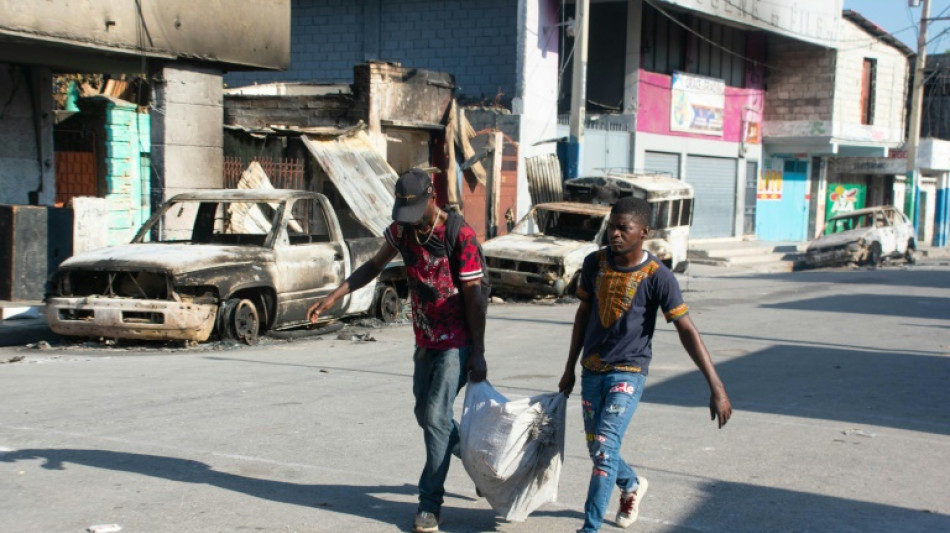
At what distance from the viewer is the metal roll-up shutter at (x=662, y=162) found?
1195 inches

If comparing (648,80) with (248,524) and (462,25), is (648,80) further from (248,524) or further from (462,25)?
(248,524)

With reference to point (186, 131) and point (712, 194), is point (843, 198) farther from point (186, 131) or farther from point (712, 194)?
point (186, 131)

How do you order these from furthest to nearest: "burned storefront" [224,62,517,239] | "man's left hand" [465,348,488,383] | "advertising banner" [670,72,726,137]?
"advertising banner" [670,72,726,137]
"burned storefront" [224,62,517,239]
"man's left hand" [465,348,488,383]

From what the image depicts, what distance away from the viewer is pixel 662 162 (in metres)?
31.2

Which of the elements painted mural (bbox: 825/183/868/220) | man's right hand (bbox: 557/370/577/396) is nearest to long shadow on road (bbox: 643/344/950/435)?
man's right hand (bbox: 557/370/577/396)

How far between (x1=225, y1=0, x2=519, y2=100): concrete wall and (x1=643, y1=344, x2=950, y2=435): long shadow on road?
16010 mm

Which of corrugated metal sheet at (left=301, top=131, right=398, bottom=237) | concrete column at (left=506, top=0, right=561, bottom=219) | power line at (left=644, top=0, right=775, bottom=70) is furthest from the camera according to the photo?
power line at (left=644, top=0, right=775, bottom=70)

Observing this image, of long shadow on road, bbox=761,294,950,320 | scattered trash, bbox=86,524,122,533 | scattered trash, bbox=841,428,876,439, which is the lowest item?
long shadow on road, bbox=761,294,950,320

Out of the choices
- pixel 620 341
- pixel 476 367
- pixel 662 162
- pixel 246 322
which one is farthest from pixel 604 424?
pixel 662 162

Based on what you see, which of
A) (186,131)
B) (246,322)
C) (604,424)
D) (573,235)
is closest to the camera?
(604,424)

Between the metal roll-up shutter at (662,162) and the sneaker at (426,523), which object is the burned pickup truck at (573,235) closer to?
the metal roll-up shutter at (662,162)

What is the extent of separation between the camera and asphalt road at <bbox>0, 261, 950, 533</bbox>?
205 inches

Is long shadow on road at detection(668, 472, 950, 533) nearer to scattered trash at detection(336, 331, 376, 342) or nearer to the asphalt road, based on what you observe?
the asphalt road

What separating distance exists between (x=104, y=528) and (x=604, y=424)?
2.37 meters
